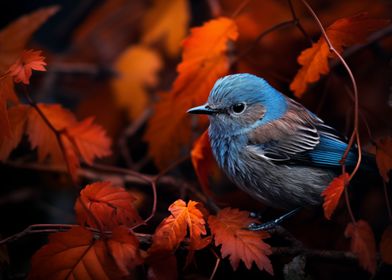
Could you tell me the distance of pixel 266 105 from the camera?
2900 mm

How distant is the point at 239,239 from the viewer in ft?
7.12

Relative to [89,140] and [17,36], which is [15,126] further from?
[17,36]

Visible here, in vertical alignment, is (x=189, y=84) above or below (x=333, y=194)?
above

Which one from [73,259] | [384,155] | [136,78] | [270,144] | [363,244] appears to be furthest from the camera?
[136,78]

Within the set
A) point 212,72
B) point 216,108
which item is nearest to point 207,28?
point 212,72

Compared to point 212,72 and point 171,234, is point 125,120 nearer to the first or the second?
point 212,72

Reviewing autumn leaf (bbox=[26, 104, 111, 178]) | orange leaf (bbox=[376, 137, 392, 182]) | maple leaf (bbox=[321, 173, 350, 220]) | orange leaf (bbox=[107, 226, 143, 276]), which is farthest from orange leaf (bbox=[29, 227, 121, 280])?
orange leaf (bbox=[376, 137, 392, 182])

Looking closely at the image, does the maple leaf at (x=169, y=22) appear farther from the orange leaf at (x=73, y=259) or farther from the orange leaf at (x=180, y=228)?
the orange leaf at (x=73, y=259)

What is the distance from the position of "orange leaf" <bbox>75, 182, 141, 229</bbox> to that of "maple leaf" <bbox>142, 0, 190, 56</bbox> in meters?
1.58

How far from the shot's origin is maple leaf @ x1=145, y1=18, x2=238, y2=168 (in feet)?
9.05

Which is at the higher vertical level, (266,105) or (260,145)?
(266,105)

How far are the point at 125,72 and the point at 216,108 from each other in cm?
153

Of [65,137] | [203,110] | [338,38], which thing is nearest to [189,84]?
Result: [203,110]

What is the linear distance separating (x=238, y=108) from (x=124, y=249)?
45.7 inches
